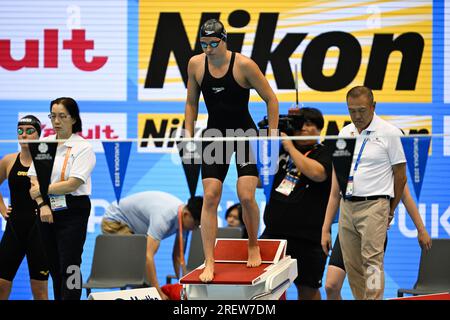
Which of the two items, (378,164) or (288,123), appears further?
(288,123)

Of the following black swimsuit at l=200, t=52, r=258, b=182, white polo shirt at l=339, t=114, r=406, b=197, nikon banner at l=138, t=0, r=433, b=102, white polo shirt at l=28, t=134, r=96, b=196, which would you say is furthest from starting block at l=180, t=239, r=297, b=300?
nikon banner at l=138, t=0, r=433, b=102

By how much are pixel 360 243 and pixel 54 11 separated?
489 cm

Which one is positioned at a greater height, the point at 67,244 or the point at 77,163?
the point at 77,163

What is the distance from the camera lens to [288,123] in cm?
655

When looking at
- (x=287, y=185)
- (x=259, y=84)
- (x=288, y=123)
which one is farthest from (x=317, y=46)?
(x=259, y=84)

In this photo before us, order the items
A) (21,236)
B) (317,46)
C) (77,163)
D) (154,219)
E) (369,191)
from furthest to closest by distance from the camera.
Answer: (317,46)
(154,219)
(21,236)
(77,163)
(369,191)

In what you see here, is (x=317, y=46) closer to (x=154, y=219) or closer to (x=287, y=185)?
(x=154, y=219)

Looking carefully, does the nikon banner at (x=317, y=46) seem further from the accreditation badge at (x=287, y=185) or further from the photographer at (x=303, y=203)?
the accreditation badge at (x=287, y=185)

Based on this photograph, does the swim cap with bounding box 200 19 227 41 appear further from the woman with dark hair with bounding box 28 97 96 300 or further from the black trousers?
the black trousers

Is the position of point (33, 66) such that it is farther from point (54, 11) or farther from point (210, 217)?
point (210, 217)

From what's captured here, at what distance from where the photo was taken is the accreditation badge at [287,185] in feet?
21.3

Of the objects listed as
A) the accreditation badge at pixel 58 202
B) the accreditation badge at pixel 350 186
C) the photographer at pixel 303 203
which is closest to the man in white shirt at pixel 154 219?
the photographer at pixel 303 203

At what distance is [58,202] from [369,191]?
7.58 feet

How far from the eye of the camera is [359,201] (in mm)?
5969
